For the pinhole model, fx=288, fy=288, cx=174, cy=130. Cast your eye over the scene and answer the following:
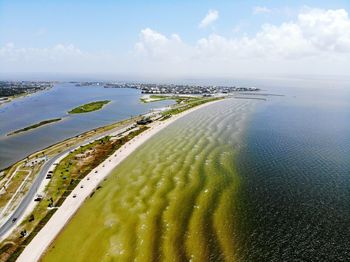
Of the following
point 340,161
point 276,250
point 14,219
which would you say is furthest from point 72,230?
point 340,161

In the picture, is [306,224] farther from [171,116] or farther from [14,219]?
[171,116]

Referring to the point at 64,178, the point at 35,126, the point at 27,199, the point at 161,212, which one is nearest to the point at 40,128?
the point at 35,126

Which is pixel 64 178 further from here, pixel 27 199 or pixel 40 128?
pixel 40 128

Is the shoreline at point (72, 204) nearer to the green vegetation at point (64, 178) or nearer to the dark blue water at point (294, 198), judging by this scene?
the green vegetation at point (64, 178)

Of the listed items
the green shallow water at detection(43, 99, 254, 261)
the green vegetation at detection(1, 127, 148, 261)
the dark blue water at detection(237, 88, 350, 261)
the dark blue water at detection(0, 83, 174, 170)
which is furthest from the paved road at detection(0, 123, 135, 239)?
the dark blue water at detection(237, 88, 350, 261)

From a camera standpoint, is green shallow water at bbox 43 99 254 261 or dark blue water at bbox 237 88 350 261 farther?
green shallow water at bbox 43 99 254 261

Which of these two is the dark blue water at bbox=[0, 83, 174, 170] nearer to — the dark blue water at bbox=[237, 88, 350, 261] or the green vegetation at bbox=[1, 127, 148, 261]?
the green vegetation at bbox=[1, 127, 148, 261]
